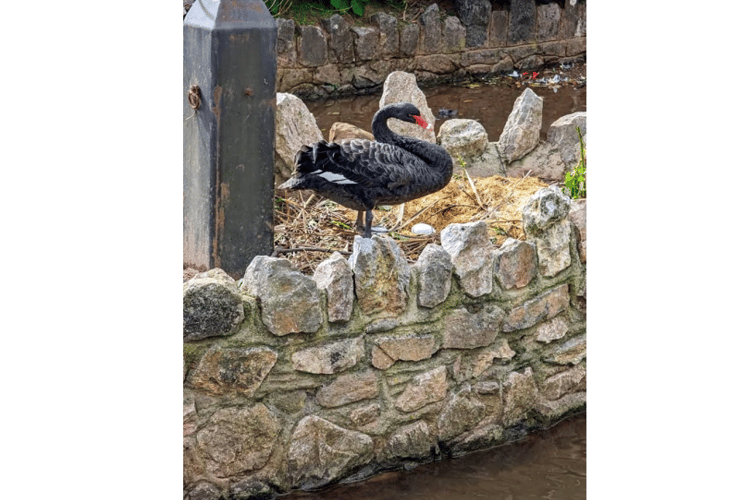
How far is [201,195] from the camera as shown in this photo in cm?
424

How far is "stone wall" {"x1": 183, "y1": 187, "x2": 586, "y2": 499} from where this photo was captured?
3.77 m

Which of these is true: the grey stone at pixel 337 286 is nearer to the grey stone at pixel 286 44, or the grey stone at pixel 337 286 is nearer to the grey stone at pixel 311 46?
the grey stone at pixel 286 44

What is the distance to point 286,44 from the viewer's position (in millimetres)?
9133

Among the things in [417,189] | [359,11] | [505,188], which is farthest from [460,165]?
[359,11]

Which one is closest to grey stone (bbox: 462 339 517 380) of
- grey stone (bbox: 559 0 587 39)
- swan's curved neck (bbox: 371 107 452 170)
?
swan's curved neck (bbox: 371 107 452 170)

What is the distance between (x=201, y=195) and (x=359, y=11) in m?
5.60

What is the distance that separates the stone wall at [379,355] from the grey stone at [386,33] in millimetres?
5436

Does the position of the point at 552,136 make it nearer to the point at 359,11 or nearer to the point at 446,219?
the point at 446,219

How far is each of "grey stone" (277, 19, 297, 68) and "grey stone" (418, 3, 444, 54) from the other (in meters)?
1.25

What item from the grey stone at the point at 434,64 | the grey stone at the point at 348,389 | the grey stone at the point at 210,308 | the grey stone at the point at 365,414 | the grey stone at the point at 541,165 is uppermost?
the grey stone at the point at 434,64

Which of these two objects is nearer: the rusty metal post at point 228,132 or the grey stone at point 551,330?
the rusty metal post at point 228,132

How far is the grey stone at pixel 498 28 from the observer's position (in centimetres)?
1005

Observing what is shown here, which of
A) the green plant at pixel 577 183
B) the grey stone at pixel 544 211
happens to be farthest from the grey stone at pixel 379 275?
the green plant at pixel 577 183

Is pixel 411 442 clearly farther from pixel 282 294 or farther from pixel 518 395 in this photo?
pixel 282 294
